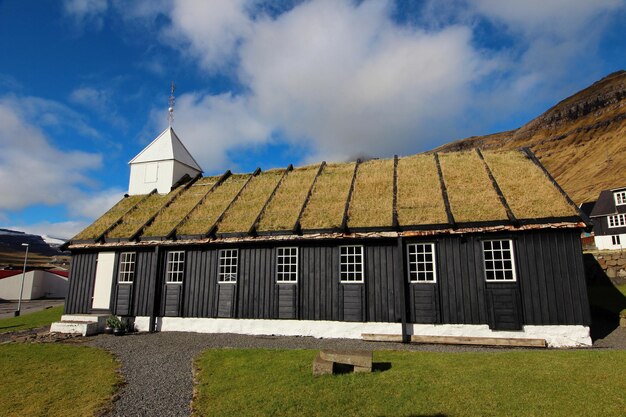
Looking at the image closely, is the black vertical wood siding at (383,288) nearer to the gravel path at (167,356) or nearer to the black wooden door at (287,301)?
the black wooden door at (287,301)

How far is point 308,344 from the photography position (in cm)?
1324

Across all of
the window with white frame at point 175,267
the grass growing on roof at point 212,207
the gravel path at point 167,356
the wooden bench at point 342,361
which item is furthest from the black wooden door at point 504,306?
the window with white frame at point 175,267

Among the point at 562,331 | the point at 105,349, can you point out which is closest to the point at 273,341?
the point at 105,349

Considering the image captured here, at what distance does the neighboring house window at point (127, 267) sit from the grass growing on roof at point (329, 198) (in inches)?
364

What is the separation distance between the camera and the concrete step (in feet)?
53.4

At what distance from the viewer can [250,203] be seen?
63.4 ft

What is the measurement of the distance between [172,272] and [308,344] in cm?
824

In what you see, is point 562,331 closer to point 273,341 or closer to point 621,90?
point 273,341

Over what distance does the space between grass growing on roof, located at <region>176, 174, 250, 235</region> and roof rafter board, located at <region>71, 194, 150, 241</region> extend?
4702mm

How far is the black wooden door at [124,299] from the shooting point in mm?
17672

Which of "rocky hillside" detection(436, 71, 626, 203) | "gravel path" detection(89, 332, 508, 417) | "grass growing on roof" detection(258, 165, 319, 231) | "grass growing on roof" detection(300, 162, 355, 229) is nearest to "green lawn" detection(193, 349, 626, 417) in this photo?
"gravel path" detection(89, 332, 508, 417)

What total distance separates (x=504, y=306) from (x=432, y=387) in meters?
7.00

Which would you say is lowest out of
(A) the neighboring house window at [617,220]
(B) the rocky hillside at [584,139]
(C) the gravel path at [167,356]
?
(C) the gravel path at [167,356]

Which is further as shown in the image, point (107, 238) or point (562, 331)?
point (107, 238)
